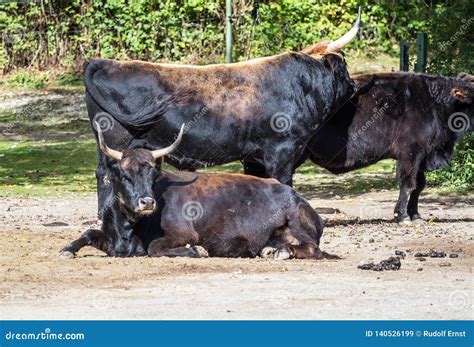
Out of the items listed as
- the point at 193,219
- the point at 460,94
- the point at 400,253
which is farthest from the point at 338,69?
the point at 193,219

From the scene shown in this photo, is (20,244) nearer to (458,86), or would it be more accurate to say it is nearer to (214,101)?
(214,101)

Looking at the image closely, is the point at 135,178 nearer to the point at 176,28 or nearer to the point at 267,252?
the point at 267,252

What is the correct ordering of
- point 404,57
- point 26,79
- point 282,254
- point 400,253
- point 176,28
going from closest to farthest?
point 282,254, point 400,253, point 404,57, point 176,28, point 26,79

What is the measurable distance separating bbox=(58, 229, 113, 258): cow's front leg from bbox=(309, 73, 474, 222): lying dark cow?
11.5 ft

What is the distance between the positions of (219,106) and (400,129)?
8.02 ft

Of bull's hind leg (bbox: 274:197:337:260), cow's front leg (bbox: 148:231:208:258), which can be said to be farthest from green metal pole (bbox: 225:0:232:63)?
cow's front leg (bbox: 148:231:208:258)

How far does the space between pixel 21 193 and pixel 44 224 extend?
3112 millimetres

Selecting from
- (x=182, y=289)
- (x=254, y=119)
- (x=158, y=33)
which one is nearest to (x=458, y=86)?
(x=254, y=119)

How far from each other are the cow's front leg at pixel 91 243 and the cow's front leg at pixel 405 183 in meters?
4.25

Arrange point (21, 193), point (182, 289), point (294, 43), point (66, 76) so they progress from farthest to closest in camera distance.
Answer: point (66, 76)
point (294, 43)
point (21, 193)
point (182, 289)

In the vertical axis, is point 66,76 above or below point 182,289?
below

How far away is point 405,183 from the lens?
52.6 ft

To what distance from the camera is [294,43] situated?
84.4 ft

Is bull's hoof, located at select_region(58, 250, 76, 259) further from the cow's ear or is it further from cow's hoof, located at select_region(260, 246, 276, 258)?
the cow's ear
